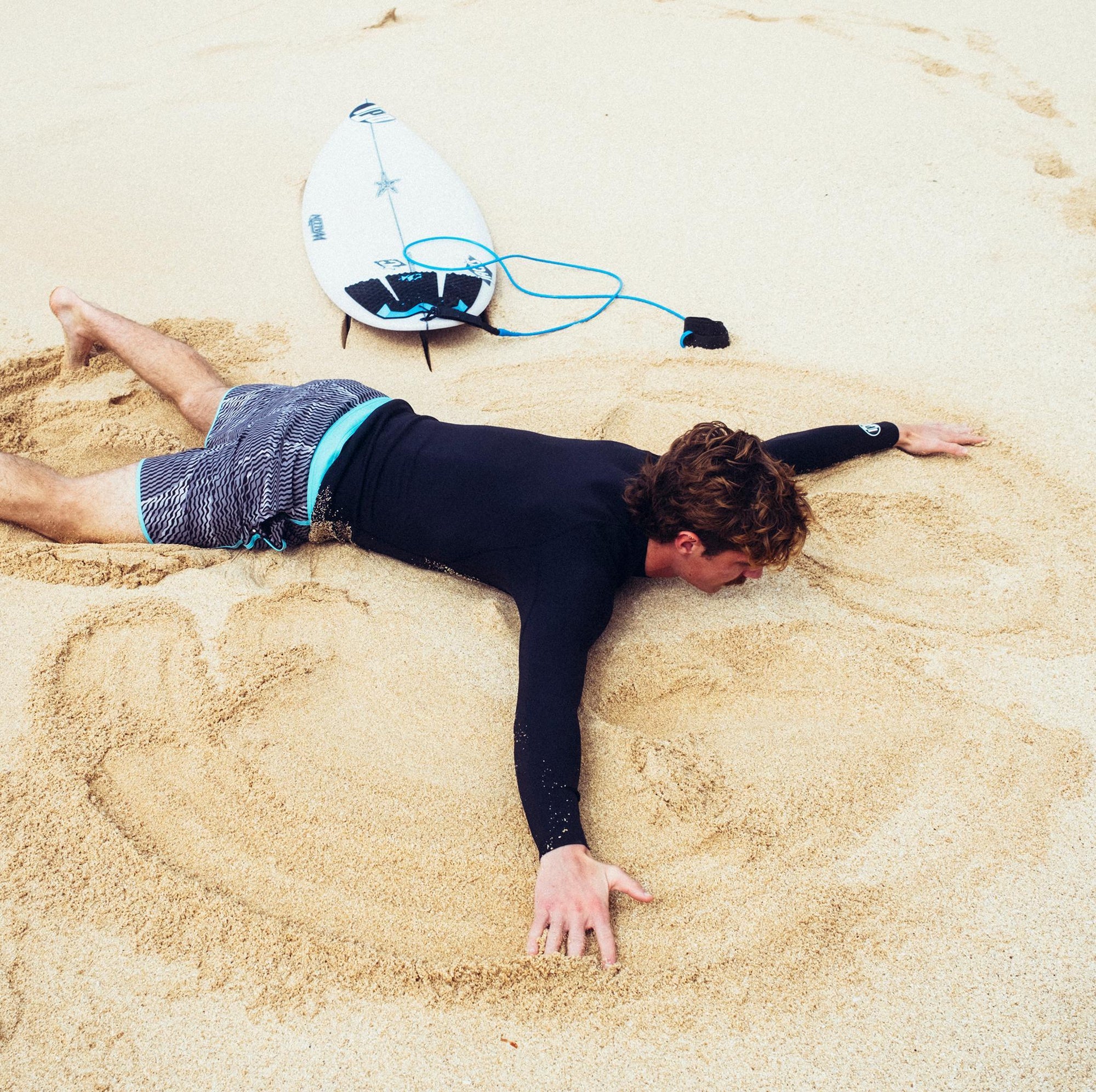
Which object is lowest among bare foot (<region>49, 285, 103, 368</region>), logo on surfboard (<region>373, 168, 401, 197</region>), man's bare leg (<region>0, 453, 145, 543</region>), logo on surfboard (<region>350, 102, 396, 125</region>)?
man's bare leg (<region>0, 453, 145, 543</region>)

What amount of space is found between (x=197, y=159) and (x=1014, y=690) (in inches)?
189

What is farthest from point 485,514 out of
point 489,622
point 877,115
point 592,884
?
point 877,115

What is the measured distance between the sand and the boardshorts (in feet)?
0.33

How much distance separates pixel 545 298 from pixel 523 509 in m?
1.98

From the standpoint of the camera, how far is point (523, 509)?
247cm

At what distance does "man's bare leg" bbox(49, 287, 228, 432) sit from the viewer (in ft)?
10.8

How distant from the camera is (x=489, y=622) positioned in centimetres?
266

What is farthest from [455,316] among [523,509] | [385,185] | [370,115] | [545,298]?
[370,115]

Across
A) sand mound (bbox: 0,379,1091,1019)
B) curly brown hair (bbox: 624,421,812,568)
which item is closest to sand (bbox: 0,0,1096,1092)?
sand mound (bbox: 0,379,1091,1019)

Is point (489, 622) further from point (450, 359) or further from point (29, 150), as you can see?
point (29, 150)

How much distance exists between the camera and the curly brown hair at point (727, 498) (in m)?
2.34

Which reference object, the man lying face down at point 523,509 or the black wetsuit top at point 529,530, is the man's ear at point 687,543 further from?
the black wetsuit top at point 529,530

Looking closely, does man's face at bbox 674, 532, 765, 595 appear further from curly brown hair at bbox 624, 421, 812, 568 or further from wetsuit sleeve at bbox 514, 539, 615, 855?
wetsuit sleeve at bbox 514, 539, 615, 855

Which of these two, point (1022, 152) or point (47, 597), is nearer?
point (47, 597)
